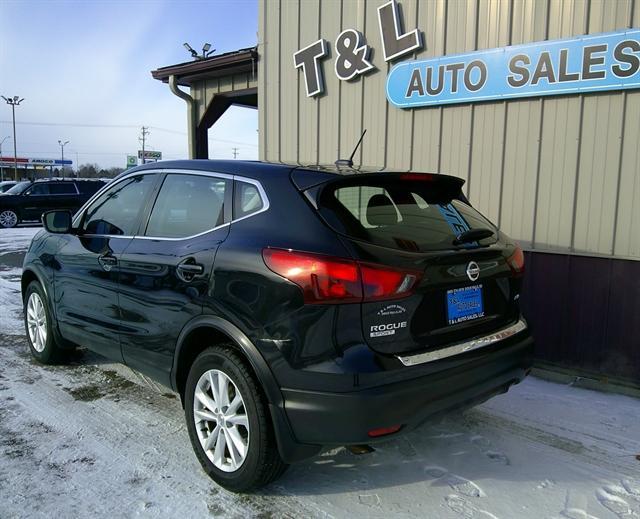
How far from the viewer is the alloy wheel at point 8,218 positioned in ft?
62.2

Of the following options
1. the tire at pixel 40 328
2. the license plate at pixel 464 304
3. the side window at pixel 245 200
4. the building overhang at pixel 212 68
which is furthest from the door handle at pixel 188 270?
the building overhang at pixel 212 68

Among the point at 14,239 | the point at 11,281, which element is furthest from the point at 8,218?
the point at 11,281

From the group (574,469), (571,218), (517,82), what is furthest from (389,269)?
(517,82)

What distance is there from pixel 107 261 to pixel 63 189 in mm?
17805

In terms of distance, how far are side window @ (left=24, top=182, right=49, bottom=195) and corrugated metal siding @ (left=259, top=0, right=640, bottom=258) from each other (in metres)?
16.0

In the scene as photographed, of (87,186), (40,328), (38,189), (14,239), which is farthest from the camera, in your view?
(87,186)

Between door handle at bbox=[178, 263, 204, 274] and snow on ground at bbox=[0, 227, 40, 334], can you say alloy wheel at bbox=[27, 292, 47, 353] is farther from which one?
door handle at bbox=[178, 263, 204, 274]

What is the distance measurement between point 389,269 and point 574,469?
176cm

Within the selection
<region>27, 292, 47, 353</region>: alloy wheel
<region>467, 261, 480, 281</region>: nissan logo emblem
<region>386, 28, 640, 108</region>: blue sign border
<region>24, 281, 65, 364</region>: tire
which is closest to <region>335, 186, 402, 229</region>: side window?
<region>467, 261, 480, 281</region>: nissan logo emblem

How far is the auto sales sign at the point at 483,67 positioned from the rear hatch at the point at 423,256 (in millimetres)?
2016

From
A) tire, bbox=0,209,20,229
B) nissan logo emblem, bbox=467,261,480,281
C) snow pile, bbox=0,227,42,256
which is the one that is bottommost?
snow pile, bbox=0,227,42,256

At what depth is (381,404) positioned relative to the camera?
2.44 meters

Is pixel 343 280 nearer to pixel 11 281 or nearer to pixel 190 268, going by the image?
pixel 190 268

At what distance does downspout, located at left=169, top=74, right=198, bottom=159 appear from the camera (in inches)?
396
